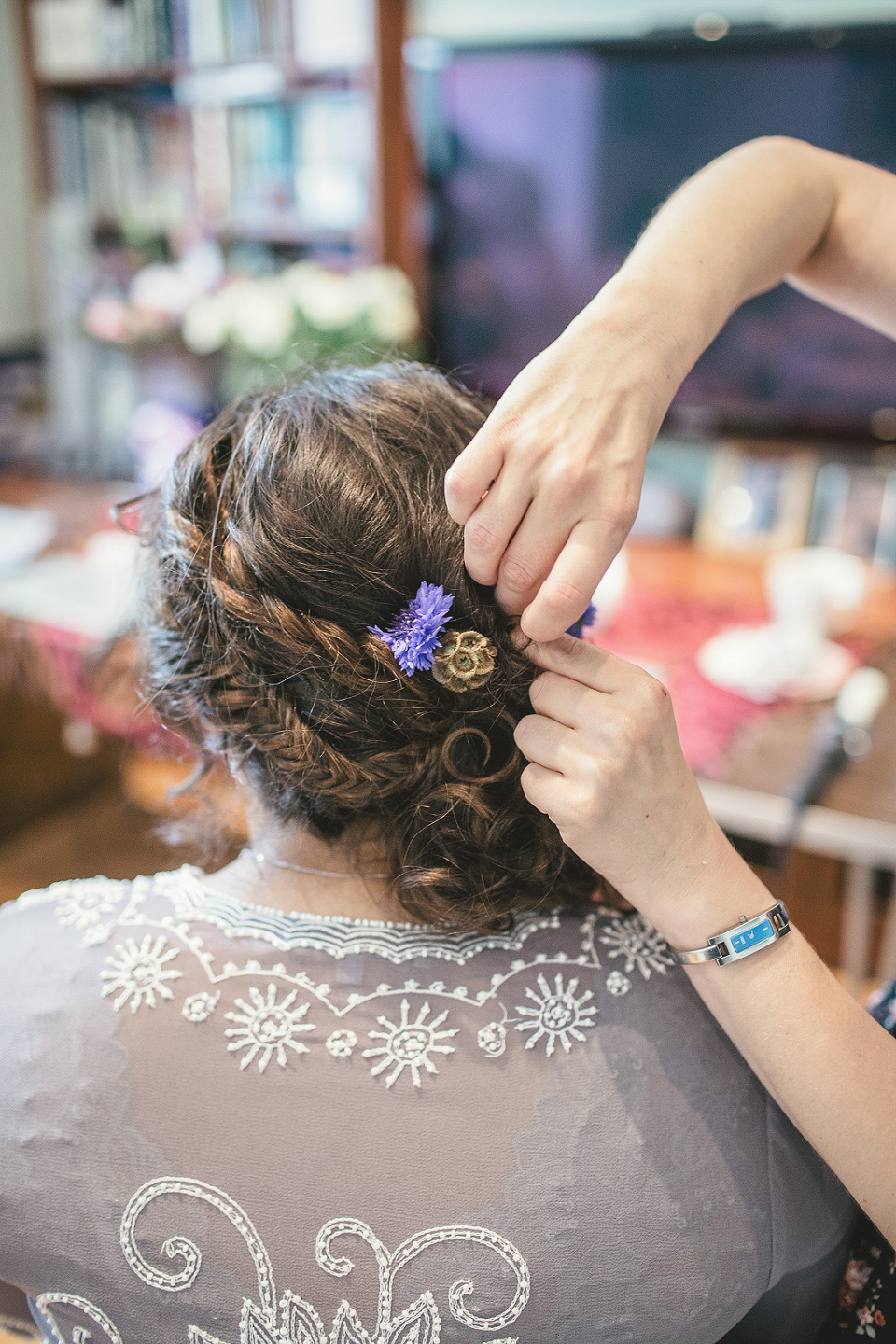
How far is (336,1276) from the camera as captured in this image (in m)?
0.63

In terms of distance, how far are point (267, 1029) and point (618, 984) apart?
0.26 meters

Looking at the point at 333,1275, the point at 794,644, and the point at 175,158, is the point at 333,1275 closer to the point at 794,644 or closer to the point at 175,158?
the point at 794,644

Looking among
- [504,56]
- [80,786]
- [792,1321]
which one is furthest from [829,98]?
[80,786]

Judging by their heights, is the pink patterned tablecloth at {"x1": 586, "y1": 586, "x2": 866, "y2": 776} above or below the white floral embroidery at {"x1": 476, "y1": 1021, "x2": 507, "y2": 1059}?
below

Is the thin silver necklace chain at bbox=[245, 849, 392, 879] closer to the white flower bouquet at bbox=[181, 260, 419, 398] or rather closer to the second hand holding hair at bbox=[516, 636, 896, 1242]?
the second hand holding hair at bbox=[516, 636, 896, 1242]

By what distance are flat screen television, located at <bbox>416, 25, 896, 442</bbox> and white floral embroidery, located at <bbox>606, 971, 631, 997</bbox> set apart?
6.92ft

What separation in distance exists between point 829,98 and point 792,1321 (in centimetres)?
253

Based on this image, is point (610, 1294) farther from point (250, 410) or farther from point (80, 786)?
point (80, 786)

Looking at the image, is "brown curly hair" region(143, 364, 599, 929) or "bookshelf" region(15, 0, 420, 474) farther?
"bookshelf" region(15, 0, 420, 474)

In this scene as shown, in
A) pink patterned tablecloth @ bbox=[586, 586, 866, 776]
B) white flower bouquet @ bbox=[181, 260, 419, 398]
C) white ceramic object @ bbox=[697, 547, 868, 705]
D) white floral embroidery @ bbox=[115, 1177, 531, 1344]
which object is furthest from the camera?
white flower bouquet @ bbox=[181, 260, 419, 398]

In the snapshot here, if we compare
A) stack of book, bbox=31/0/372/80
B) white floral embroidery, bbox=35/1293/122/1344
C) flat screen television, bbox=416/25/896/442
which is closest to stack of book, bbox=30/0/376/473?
stack of book, bbox=31/0/372/80

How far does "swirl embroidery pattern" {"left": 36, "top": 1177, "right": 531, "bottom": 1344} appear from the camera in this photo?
2.06ft

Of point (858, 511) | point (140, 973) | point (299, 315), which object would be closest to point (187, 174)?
point (299, 315)

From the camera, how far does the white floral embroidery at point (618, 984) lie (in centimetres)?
73
